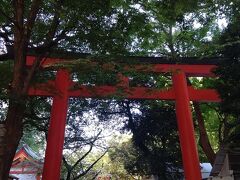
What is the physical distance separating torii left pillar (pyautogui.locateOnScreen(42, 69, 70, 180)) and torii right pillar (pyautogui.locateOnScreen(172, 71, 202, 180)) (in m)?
3.70

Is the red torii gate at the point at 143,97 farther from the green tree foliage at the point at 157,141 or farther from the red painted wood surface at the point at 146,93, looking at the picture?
the green tree foliage at the point at 157,141

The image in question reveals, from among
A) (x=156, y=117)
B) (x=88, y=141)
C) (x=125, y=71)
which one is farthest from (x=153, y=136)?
(x=125, y=71)

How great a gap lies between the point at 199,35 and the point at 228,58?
3784mm

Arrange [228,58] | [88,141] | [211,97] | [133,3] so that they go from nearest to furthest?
[133,3] → [228,58] → [211,97] → [88,141]

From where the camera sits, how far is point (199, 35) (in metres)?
13.8

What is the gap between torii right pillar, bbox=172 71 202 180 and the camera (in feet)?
34.7

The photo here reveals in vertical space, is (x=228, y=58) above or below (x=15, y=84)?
above

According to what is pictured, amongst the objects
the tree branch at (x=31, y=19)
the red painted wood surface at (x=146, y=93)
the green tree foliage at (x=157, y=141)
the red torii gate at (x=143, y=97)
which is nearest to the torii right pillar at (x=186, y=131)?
the red torii gate at (x=143, y=97)

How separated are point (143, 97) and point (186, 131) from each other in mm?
1886

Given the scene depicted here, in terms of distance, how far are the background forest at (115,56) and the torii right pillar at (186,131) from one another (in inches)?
37.4

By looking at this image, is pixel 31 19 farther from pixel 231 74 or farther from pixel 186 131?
pixel 186 131

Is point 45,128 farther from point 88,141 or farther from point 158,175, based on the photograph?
point 158,175

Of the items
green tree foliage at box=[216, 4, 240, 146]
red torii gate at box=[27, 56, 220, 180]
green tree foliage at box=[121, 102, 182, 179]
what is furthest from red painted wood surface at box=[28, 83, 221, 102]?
green tree foliage at box=[121, 102, 182, 179]

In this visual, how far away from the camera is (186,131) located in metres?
11.1
